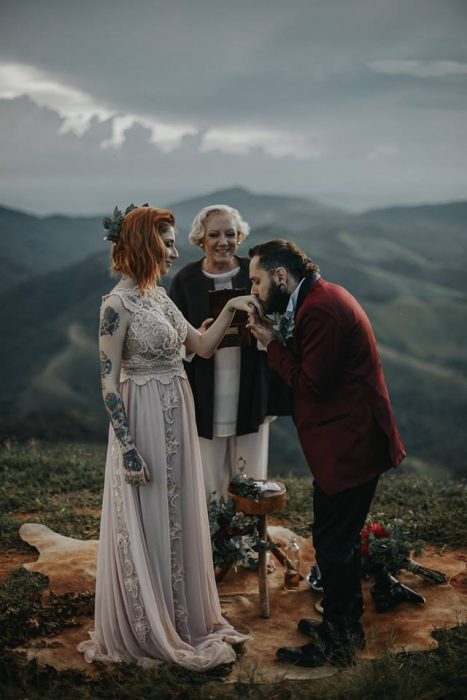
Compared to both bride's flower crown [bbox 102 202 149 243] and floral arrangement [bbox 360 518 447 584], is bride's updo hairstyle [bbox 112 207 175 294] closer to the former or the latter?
bride's flower crown [bbox 102 202 149 243]

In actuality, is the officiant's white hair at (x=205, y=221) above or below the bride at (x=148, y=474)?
above

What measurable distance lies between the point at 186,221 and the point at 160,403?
14394mm


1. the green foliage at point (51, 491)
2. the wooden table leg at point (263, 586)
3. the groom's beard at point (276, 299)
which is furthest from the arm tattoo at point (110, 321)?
the green foliage at point (51, 491)

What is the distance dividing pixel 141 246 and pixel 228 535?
2236 mm

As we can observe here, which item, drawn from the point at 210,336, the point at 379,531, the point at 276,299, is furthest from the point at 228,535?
the point at 276,299

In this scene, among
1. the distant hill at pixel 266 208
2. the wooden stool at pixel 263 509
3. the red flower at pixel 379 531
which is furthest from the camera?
the distant hill at pixel 266 208

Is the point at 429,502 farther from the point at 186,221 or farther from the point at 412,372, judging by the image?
the point at 186,221

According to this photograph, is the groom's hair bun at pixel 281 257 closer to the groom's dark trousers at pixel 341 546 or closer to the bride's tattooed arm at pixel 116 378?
the bride's tattooed arm at pixel 116 378

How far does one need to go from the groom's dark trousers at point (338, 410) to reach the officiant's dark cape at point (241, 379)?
1.21 m

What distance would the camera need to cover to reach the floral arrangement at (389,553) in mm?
4547

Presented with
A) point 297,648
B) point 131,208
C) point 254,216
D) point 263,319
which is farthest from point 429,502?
point 254,216

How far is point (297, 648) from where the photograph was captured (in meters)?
3.78

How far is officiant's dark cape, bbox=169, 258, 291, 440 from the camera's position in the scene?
188 inches

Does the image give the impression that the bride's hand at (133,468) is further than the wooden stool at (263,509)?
No
